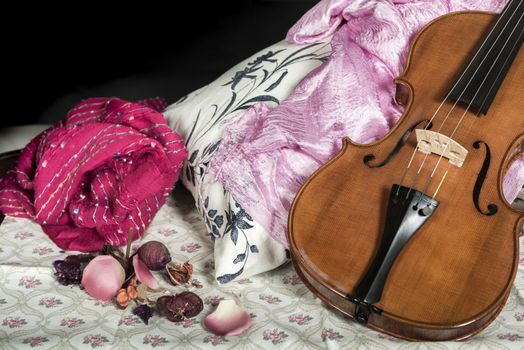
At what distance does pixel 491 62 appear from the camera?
1.26 metres

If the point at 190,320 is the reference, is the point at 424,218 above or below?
above

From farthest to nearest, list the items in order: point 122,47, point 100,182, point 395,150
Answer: point 122,47, point 100,182, point 395,150

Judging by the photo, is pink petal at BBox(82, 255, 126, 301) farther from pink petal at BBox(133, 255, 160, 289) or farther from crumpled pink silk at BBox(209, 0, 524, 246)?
crumpled pink silk at BBox(209, 0, 524, 246)

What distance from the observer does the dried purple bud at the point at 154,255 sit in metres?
1.22

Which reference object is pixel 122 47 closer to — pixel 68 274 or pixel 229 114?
pixel 229 114

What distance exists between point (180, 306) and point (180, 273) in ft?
0.37

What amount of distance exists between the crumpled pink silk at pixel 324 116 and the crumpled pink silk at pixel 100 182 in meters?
0.12

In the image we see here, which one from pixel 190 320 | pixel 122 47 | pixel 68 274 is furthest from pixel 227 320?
pixel 122 47

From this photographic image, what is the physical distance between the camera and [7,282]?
1214mm

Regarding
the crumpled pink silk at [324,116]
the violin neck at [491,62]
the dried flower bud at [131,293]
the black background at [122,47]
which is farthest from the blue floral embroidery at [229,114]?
the black background at [122,47]

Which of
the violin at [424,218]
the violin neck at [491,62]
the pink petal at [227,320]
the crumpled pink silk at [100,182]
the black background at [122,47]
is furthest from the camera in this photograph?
the black background at [122,47]

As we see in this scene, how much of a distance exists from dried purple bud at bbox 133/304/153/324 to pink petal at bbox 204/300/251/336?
9cm

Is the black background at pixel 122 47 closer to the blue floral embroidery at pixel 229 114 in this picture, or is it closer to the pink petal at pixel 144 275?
the blue floral embroidery at pixel 229 114

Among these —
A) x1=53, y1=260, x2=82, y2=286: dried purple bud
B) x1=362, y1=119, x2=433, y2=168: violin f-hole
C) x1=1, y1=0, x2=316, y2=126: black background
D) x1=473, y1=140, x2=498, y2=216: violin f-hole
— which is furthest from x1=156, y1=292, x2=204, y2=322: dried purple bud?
x1=1, y1=0, x2=316, y2=126: black background
